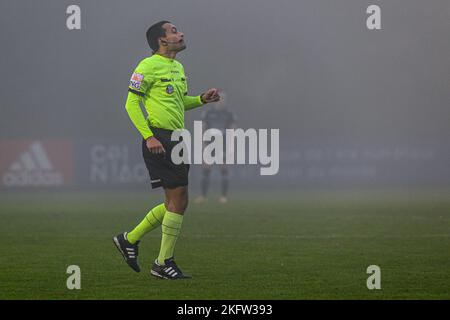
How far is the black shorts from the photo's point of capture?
750 cm

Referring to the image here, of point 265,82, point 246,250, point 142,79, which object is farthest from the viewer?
point 265,82

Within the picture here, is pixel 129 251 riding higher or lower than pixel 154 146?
lower

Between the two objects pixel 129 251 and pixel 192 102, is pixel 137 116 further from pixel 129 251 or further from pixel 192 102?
pixel 129 251

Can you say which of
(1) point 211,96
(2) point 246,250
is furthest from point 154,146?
(2) point 246,250

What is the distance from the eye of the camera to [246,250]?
32.0ft

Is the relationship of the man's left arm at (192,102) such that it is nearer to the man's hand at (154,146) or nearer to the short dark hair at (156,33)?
the short dark hair at (156,33)

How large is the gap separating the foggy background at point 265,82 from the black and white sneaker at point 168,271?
13.6 metres

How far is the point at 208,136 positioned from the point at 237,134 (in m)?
2.68

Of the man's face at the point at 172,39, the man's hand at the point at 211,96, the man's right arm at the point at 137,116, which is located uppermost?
the man's face at the point at 172,39

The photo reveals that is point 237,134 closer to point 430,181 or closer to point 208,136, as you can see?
point 208,136

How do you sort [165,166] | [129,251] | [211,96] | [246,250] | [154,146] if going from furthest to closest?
[246,250]
[129,251]
[211,96]
[165,166]
[154,146]

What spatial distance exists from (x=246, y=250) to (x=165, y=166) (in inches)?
97.9

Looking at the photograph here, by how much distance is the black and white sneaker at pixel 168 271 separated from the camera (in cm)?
753

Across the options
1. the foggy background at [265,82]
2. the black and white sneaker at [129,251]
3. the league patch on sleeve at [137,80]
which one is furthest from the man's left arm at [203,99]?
the foggy background at [265,82]
